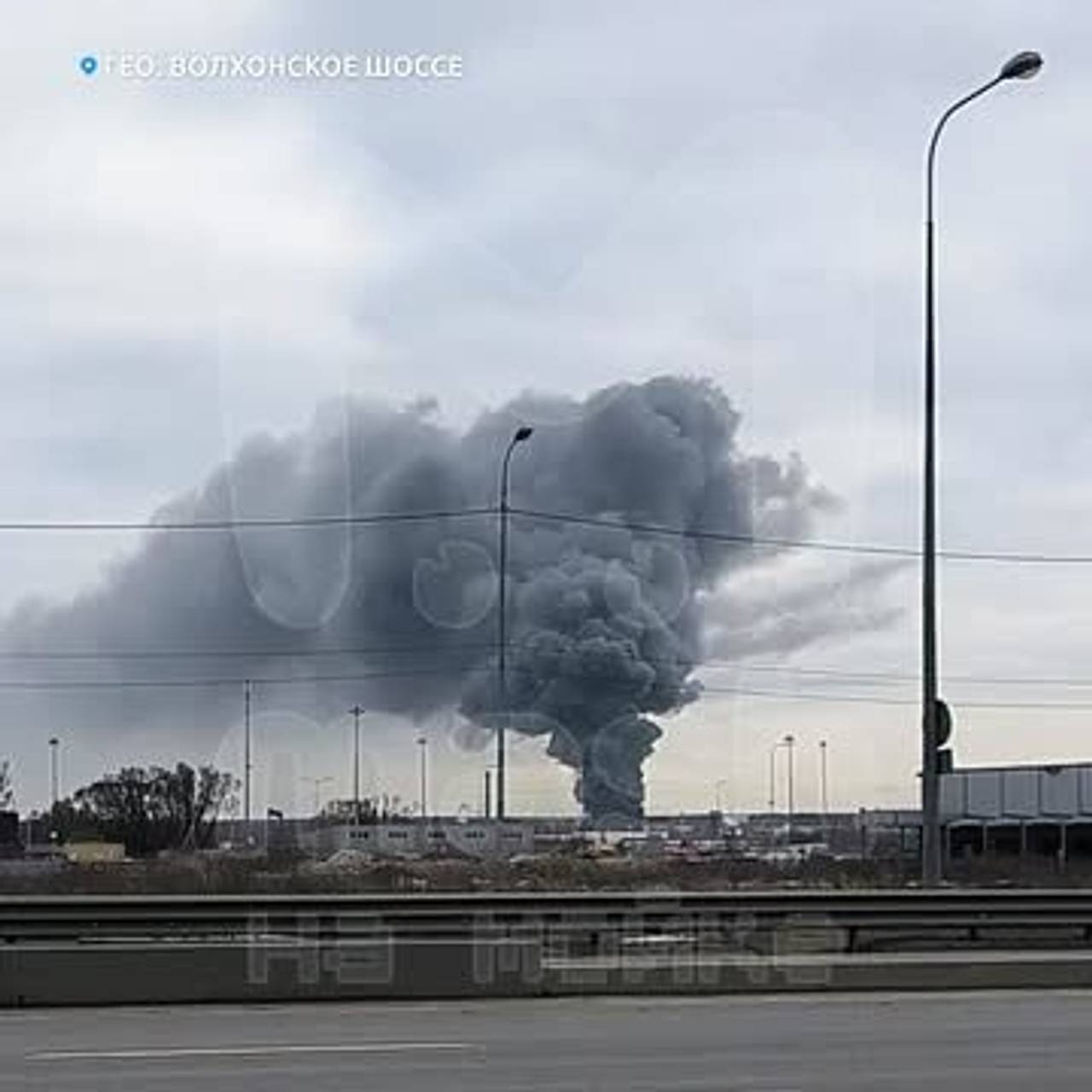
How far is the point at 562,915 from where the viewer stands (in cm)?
2223

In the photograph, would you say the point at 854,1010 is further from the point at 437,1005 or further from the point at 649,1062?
the point at 649,1062

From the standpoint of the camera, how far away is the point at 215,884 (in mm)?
30875

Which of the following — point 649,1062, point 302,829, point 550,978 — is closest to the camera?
point 649,1062

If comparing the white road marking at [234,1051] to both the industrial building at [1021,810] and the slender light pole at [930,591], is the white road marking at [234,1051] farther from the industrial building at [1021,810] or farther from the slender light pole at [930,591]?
the industrial building at [1021,810]

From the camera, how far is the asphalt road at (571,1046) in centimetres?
1238

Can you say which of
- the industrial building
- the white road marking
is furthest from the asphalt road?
the industrial building

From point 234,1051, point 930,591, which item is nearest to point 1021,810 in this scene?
point 930,591

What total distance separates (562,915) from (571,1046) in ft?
25.8

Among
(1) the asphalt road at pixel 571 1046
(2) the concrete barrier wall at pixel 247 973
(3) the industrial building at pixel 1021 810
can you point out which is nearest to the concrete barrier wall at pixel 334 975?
(2) the concrete barrier wall at pixel 247 973

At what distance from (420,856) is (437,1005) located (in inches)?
913

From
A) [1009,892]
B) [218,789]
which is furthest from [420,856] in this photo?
[1009,892]

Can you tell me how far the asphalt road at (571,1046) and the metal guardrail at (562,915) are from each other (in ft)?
9.34

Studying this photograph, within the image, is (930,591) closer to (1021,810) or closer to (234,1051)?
(234,1051)

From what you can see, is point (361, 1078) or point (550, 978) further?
point (550, 978)
